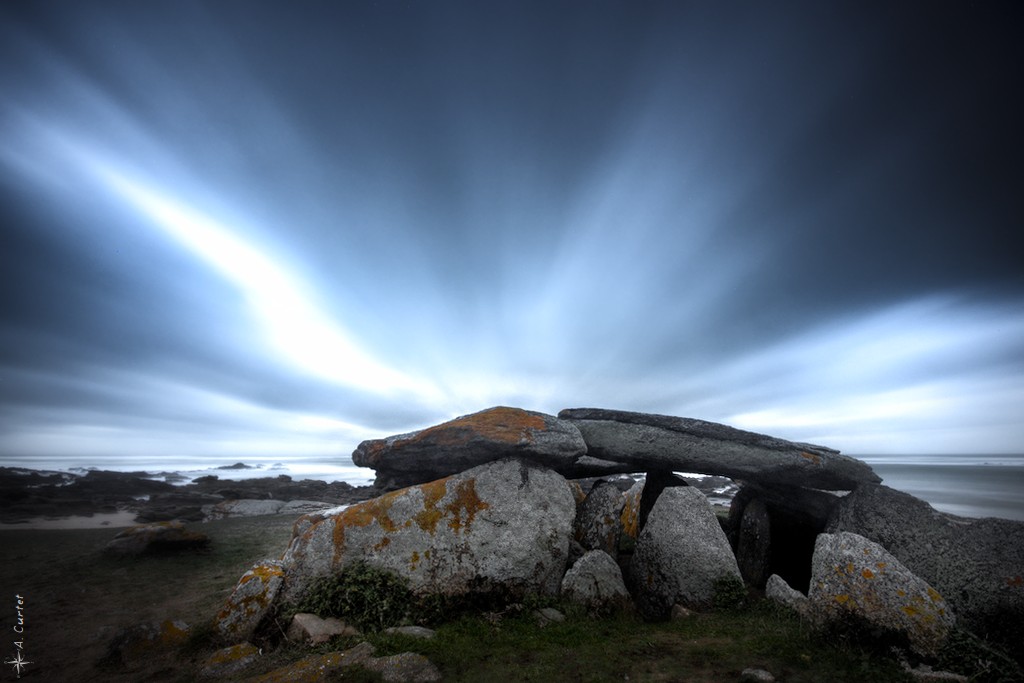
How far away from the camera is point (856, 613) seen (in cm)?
611

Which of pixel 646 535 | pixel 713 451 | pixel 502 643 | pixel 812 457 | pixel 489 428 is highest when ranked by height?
pixel 489 428

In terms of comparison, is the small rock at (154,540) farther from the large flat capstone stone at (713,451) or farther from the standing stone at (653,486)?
the standing stone at (653,486)

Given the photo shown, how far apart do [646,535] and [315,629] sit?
7.16m

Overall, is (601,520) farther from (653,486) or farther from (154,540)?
(154,540)

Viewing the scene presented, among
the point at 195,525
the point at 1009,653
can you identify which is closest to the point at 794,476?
the point at 1009,653

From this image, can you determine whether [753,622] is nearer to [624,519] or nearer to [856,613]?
[856,613]

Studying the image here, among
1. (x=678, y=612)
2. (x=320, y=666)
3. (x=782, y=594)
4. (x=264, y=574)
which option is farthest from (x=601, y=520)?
(x=264, y=574)

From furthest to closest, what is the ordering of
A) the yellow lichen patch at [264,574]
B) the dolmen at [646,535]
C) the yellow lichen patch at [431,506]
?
the yellow lichen patch at [431,506] → the yellow lichen patch at [264,574] → the dolmen at [646,535]

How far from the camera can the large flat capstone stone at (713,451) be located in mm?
11273

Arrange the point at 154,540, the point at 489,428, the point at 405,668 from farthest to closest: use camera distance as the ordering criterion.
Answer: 1. the point at 154,540
2. the point at 489,428
3. the point at 405,668

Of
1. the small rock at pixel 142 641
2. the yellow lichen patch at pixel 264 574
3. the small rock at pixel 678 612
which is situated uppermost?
the yellow lichen patch at pixel 264 574

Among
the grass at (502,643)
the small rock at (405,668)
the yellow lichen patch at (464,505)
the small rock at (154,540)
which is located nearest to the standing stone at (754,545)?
the grass at (502,643)

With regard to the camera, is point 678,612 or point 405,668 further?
point 678,612

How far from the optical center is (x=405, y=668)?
5.87 meters
